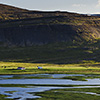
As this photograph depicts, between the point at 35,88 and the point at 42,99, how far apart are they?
1520cm

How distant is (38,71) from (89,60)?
77661 millimetres

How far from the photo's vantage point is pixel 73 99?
2454 inches

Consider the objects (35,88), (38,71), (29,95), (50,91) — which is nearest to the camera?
(29,95)

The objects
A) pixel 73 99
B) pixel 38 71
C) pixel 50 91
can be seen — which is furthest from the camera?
pixel 38 71

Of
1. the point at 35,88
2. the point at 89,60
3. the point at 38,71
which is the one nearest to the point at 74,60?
the point at 89,60

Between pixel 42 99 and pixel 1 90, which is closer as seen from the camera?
pixel 42 99

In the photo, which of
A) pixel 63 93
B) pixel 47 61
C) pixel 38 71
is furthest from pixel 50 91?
pixel 47 61

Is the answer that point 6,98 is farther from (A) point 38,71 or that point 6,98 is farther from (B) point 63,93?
(A) point 38,71

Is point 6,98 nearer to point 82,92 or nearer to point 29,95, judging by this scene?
point 29,95

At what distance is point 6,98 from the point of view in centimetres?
6331

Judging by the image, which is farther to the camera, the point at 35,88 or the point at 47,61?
the point at 47,61

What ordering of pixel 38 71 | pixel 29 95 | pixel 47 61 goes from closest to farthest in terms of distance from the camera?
1. pixel 29 95
2. pixel 38 71
3. pixel 47 61

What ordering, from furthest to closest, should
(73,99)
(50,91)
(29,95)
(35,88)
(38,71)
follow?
(38,71) → (35,88) → (50,91) → (29,95) → (73,99)

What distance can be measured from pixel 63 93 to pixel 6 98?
459 inches
